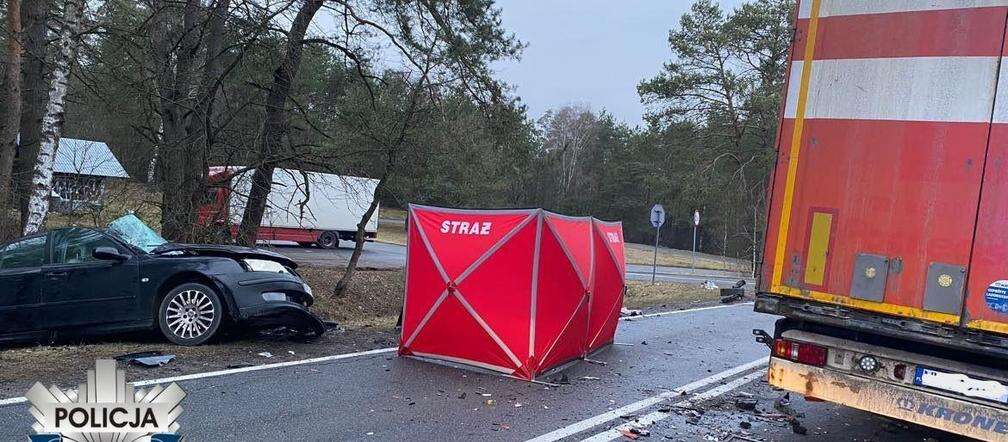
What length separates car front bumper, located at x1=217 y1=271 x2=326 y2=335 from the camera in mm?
7742

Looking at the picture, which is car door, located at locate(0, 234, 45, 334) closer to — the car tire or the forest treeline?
the car tire

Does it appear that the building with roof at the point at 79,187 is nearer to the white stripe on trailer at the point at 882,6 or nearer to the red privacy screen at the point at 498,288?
the red privacy screen at the point at 498,288

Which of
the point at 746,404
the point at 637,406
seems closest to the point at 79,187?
the point at 637,406

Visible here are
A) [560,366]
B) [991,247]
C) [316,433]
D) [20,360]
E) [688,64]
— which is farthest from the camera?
[688,64]

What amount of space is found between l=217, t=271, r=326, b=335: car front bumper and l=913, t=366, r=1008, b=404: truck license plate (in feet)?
20.0

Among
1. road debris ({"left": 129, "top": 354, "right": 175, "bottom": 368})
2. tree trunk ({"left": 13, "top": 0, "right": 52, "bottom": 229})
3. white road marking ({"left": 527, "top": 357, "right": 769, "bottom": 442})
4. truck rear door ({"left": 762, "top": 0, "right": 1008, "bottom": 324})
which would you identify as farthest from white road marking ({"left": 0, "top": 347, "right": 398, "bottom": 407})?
tree trunk ({"left": 13, "top": 0, "right": 52, "bottom": 229})

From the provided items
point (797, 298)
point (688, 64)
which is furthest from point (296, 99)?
point (688, 64)

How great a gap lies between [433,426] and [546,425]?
0.87 metres

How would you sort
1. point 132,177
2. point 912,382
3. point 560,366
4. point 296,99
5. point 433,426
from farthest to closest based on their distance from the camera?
point 296,99 < point 132,177 < point 560,366 < point 433,426 < point 912,382

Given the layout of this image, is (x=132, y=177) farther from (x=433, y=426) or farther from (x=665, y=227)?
(x=665, y=227)

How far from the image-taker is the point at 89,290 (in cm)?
767

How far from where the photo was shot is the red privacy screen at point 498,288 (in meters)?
7.09

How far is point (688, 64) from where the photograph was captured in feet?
111

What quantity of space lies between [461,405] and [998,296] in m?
3.85
